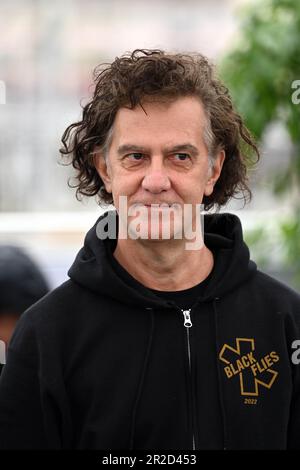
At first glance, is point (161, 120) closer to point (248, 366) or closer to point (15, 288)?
point (248, 366)

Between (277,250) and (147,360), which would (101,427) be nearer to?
(147,360)

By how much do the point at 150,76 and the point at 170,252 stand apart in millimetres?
431

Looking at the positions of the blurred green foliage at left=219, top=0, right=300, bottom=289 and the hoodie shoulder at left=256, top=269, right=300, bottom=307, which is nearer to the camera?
the hoodie shoulder at left=256, top=269, right=300, bottom=307

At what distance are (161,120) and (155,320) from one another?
0.48 meters

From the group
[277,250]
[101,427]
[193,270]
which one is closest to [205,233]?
[193,270]

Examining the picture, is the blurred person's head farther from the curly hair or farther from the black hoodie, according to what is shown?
the black hoodie

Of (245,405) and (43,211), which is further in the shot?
(43,211)

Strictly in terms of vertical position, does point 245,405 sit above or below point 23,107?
below

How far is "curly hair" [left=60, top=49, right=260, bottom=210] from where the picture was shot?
8.13 ft

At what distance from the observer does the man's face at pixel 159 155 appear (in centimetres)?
239

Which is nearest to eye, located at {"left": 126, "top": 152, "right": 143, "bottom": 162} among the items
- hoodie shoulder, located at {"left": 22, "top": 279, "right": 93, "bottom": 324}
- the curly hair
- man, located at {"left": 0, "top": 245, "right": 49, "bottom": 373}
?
the curly hair

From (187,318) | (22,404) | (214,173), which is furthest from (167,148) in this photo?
(22,404)

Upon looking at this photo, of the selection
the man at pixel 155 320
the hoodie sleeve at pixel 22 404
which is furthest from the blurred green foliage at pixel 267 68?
the hoodie sleeve at pixel 22 404

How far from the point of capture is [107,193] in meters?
2.72
